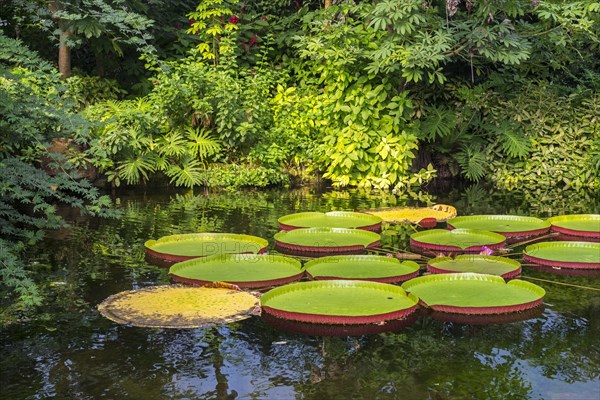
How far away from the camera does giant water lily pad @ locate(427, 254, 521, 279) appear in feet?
21.1

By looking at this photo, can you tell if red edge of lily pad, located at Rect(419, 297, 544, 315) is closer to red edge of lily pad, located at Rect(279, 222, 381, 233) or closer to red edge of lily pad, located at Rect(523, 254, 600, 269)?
red edge of lily pad, located at Rect(523, 254, 600, 269)

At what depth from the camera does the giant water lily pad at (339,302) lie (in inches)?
209

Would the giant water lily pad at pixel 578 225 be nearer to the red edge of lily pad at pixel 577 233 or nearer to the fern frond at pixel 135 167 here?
the red edge of lily pad at pixel 577 233

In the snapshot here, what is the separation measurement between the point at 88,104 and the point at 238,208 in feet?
12.3

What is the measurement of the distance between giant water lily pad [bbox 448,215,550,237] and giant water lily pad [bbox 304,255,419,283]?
177 cm

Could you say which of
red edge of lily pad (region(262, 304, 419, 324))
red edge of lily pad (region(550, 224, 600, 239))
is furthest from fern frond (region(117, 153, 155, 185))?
red edge of lily pad (region(262, 304, 419, 324))

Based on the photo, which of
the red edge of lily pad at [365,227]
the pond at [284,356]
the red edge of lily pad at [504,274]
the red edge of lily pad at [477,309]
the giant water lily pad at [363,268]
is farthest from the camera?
the red edge of lily pad at [365,227]

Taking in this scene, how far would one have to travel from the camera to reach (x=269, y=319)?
5578 mm

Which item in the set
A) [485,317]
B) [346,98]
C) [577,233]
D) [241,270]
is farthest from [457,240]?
[346,98]

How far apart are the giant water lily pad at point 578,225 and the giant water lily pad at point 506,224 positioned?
142 mm

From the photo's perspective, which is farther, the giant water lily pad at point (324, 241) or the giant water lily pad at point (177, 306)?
the giant water lily pad at point (324, 241)

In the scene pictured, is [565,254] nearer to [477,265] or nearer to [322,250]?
[477,265]

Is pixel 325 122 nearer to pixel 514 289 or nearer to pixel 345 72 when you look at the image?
pixel 345 72

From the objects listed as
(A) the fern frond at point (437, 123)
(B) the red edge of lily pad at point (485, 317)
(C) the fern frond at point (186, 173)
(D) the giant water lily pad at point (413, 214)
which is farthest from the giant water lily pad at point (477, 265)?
(A) the fern frond at point (437, 123)
